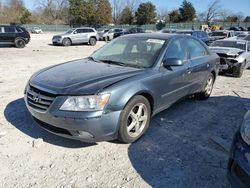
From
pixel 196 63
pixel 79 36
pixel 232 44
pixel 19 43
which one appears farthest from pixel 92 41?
pixel 196 63

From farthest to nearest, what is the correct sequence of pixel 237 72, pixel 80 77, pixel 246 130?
pixel 237 72, pixel 80 77, pixel 246 130

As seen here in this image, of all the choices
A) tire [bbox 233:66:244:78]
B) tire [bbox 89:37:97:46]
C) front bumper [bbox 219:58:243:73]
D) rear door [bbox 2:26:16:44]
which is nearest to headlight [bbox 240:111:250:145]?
front bumper [bbox 219:58:243:73]

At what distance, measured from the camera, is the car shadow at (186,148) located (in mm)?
3113

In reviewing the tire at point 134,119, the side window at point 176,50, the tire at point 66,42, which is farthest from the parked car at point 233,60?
the tire at point 66,42

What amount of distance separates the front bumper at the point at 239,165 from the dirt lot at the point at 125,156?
0.58 meters

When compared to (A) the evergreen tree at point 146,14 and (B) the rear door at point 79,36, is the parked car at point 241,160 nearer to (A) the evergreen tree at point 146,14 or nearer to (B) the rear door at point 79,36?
(B) the rear door at point 79,36

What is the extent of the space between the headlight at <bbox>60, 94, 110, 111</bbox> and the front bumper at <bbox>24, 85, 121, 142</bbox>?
0.05 m

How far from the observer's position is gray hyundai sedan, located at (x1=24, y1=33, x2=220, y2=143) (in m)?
3.24

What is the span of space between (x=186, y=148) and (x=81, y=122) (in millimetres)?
1599

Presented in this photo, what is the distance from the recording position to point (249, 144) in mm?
2406

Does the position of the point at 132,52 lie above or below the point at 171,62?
above

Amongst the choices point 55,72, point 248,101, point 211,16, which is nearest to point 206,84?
point 248,101

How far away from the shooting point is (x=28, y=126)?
14.0 ft

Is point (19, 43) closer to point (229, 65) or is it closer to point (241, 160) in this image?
point (229, 65)
